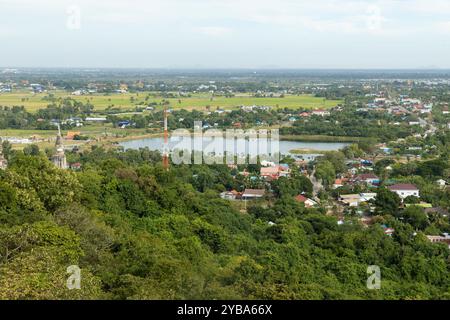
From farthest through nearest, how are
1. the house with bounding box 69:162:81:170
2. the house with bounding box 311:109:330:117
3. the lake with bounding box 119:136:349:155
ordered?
the house with bounding box 311:109:330:117
the lake with bounding box 119:136:349:155
the house with bounding box 69:162:81:170

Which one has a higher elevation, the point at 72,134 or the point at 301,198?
the point at 72,134

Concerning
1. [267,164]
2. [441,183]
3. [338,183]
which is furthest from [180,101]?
[441,183]

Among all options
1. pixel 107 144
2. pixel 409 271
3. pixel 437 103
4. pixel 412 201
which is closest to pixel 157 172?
pixel 409 271

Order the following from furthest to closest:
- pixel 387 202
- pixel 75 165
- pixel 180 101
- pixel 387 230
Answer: pixel 180 101 < pixel 75 165 < pixel 387 202 < pixel 387 230

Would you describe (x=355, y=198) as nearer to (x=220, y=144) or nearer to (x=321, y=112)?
(x=220, y=144)

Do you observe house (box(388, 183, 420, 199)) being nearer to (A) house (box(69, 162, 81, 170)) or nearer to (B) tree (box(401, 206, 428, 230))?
(B) tree (box(401, 206, 428, 230))

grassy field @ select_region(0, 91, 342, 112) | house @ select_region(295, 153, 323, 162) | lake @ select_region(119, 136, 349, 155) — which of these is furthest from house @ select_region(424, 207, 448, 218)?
grassy field @ select_region(0, 91, 342, 112)

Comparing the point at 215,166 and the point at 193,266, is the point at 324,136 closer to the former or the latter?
the point at 215,166
